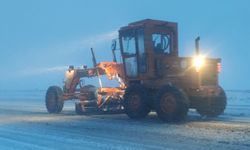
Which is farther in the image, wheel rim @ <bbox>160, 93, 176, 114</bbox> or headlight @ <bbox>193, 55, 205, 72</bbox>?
headlight @ <bbox>193, 55, 205, 72</bbox>

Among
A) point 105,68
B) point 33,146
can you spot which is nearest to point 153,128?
point 33,146

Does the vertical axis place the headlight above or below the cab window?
below

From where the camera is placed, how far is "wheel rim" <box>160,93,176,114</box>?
1444 cm

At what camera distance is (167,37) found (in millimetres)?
16734

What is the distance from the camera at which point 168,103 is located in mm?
14609

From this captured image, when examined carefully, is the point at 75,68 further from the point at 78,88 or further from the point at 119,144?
the point at 119,144

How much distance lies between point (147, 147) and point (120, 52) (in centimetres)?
750

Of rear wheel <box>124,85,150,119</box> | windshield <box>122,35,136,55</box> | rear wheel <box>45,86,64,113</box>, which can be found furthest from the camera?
rear wheel <box>45,86,64,113</box>

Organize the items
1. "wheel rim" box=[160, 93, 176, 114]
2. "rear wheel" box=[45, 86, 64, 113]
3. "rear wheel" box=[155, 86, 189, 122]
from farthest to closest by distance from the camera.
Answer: "rear wheel" box=[45, 86, 64, 113] < "wheel rim" box=[160, 93, 176, 114] < "rear wheel" box=[155, 86, 189, 122]

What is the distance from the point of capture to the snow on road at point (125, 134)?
10.3 m

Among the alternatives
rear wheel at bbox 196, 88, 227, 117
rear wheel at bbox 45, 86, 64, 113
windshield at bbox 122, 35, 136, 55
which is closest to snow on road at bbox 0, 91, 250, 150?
rear wheel at bbox 196, 88, 227, 117

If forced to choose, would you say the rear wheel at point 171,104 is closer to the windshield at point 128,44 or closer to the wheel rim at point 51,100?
the windshield at point 128,44

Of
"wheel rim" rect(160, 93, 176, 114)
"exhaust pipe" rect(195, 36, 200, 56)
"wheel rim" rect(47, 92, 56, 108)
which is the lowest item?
"wheel rim" rect(47, 92, 56, 108)

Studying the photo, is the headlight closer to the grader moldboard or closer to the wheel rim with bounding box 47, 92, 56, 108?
the grader moldboard
